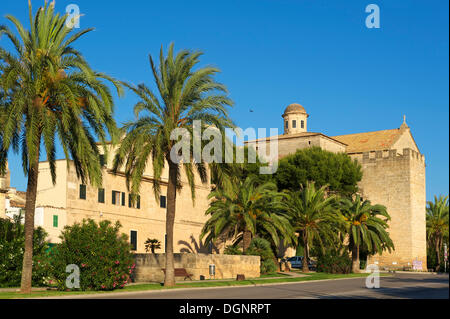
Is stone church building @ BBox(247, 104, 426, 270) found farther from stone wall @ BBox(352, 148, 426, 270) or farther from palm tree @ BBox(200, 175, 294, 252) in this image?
palm tree @ BBox(200, 175, 294, 252)

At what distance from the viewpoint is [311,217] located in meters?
45.0

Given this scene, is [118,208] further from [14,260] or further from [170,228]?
[14,260]

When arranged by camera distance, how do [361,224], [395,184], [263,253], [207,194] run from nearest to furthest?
[263,253] < [361,224] < [207,194] < [395,184]

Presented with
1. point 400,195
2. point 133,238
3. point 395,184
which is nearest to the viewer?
point 133,238

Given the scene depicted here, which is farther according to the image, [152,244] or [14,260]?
[152,244]

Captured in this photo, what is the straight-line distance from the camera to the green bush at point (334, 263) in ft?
146

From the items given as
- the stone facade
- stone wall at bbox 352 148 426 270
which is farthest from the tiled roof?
the stone facade

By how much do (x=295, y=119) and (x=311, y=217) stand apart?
4125 cm

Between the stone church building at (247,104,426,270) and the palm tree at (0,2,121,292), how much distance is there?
46.3 m

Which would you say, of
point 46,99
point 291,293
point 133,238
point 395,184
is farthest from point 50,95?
point 395,184

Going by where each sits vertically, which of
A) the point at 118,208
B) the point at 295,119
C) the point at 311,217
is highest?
the point at 295,119

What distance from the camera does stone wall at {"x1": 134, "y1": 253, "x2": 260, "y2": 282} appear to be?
34.5 m
